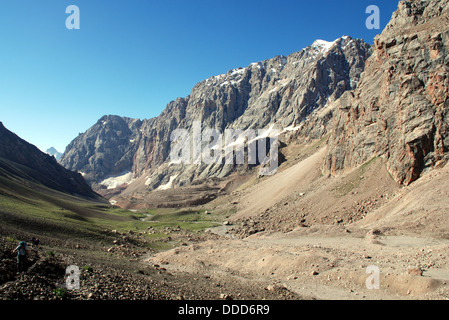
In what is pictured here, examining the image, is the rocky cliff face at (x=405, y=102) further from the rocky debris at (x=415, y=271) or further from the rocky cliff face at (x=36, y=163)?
the rocky cliff face at (x=36, y=163)

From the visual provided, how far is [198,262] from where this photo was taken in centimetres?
3347

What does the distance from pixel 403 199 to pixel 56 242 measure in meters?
45.7

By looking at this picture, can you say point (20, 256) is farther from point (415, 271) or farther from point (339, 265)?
point (415, 271)

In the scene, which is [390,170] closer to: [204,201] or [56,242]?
[56,242]

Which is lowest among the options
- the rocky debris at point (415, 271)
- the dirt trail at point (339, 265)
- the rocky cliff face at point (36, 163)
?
Answer: the dirt trail at point (339, 265)

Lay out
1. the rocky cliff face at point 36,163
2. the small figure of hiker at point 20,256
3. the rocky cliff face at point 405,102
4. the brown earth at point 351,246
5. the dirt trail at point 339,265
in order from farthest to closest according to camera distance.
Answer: the rocky cliff face at point 36,163 < the rocky cliff face at point 405,102 < the brown earth at point 351,246 < the dirt trail at point 339,265 < the small figure of hiker at point 20,256

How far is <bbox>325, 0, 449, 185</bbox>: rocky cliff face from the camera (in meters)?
47.3

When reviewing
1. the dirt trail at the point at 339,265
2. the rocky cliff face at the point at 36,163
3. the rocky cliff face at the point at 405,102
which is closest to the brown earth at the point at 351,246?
the dirt trail at the point at 339,265

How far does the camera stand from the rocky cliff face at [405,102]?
4728 centimetres

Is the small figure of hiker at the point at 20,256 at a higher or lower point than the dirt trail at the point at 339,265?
higher

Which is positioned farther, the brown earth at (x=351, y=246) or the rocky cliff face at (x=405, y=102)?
the rocky cliff face at (x=405, y=102)

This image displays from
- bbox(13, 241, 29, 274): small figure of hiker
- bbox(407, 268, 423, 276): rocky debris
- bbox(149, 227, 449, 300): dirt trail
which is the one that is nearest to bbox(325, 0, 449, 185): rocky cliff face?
bbox(149, 227, 449, 300): dirt trail
